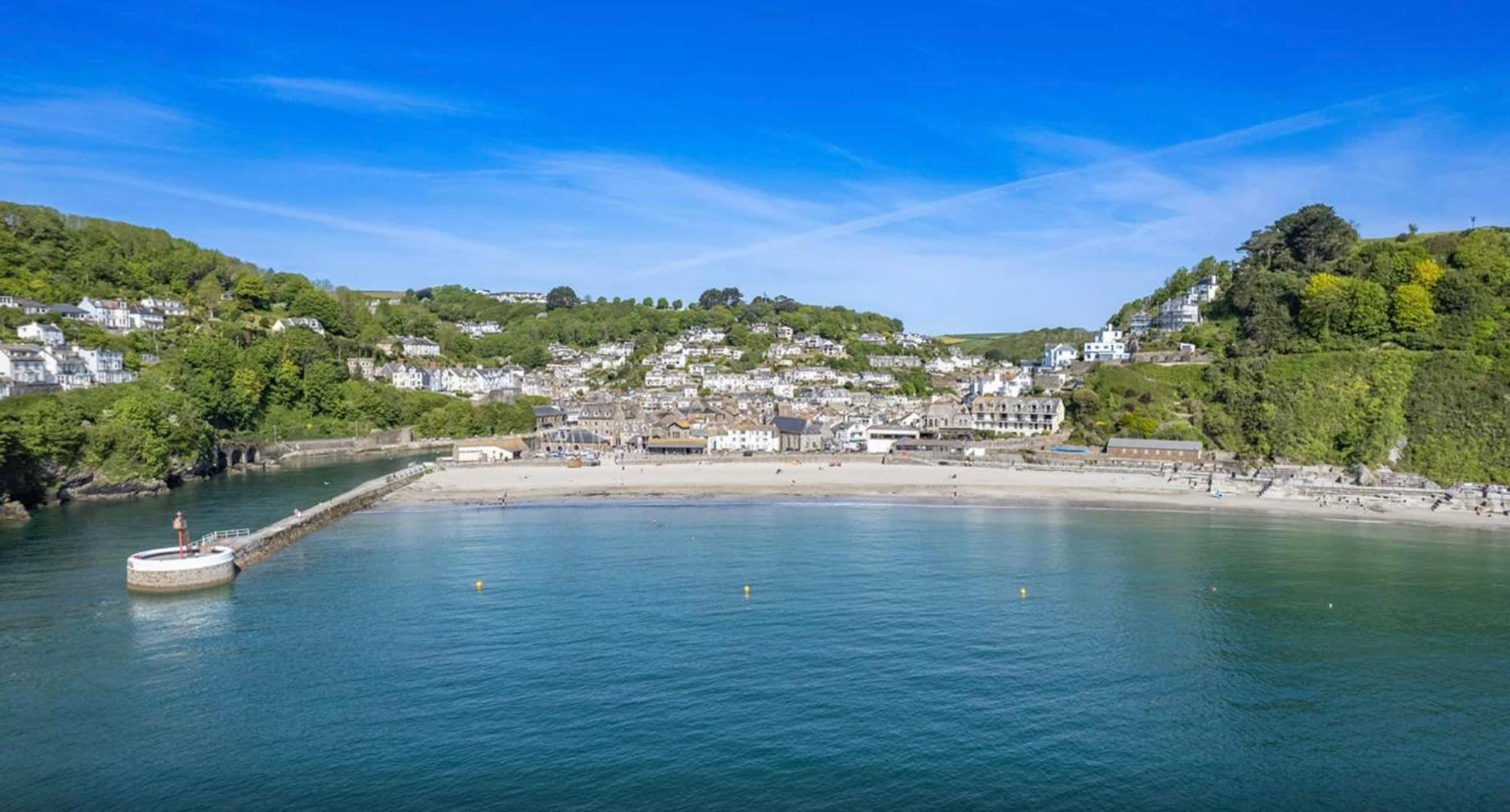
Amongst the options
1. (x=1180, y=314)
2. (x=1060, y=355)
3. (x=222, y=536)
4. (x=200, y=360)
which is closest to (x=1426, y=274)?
(x=1180, y=314)

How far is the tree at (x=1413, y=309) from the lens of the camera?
58.2 metres

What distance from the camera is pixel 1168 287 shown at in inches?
3556

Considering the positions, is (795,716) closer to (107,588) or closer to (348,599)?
(348,599)

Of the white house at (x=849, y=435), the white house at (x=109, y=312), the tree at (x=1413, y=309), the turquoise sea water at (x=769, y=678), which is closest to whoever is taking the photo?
the turquoise sea water at (x=769, y=678)

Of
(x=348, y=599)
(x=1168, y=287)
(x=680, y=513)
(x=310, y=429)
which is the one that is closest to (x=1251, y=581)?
(x=680, y=513)

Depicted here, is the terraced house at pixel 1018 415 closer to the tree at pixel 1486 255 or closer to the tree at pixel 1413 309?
the tree at pixel 1413 309

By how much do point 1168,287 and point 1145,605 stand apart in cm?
7291

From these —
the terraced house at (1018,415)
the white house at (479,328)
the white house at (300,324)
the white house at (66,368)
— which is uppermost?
the white house at (479,328)

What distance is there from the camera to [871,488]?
170 feet

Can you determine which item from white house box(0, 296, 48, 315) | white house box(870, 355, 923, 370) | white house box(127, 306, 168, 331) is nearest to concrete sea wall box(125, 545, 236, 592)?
white house box(0, 296, 48, 315)

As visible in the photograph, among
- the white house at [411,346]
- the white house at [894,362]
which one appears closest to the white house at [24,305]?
the white house at [411,346]

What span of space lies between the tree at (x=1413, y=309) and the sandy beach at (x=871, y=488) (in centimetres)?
2094

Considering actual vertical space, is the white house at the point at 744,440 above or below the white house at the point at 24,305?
below

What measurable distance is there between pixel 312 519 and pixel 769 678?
28995mm
